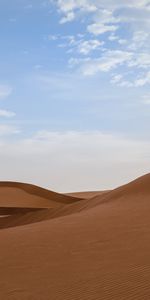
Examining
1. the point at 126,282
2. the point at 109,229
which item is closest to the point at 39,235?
the point at 109,229

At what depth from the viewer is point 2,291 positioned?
17.6 feet

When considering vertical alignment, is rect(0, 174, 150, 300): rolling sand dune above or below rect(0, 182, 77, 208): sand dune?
below

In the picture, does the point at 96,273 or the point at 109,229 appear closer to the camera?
the point at 96,273

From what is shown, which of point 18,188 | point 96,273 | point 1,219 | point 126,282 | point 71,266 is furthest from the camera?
point 18,188

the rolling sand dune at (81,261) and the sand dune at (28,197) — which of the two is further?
the sand dune at (28,197)

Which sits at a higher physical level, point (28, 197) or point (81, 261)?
point (28, 197)

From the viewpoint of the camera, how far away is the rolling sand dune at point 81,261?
5.11 m

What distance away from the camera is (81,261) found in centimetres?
671

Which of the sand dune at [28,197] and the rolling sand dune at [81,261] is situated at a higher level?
the sand dune at [28,197]

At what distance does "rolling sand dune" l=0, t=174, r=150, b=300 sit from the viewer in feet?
16.8

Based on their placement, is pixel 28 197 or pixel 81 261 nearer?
pixel 81 261

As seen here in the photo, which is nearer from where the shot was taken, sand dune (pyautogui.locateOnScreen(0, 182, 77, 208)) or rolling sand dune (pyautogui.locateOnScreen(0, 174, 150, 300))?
rolling sand dune (pyautogui.locateOnScreen(0, 174, 150, 300))

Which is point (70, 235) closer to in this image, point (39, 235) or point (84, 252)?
point (39, 235)

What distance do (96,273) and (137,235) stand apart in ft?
9.75
